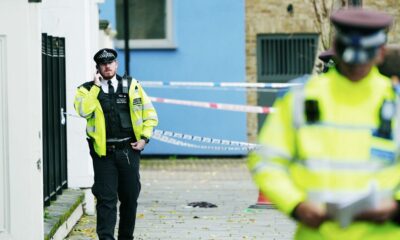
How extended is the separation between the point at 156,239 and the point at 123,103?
214 cm

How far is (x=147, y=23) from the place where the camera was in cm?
2461

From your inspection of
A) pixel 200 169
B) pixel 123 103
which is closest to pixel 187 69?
A: pixel 200 169

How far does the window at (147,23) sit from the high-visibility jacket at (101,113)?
1312 cm

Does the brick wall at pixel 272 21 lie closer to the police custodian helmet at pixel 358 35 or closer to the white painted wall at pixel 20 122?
the white painted wall at pixel 20 122

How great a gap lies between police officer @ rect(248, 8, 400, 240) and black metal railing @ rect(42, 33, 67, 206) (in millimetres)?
7581

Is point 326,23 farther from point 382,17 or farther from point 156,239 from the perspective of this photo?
point 382,17

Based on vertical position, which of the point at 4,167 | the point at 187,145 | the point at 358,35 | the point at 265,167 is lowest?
the point at 187,145

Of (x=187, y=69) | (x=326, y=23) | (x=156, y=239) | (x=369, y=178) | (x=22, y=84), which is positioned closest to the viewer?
(x=369, y=178)

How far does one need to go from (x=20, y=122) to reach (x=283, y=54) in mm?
14751

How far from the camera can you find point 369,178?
493cm

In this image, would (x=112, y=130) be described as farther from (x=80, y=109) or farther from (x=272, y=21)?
(x=272, y=21)

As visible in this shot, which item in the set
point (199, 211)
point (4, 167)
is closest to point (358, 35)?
point (4, 167)

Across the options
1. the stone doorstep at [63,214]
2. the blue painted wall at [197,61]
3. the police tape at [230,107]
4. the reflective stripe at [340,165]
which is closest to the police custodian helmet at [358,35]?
the reflective stripe at [340,165]

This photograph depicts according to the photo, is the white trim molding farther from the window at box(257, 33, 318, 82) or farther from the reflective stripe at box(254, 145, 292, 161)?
the window at box(257, 33, 318, 82)
